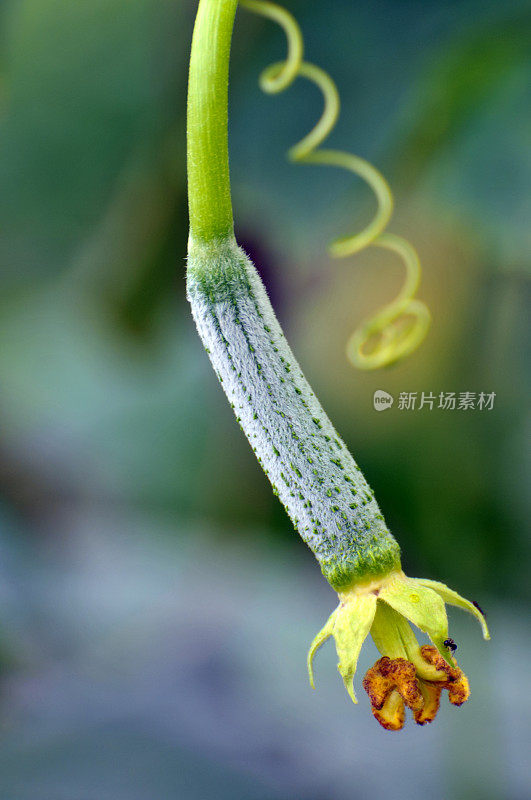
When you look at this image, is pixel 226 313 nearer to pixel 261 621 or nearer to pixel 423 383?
pixel 423 383

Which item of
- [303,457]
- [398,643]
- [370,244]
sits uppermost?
[370,244]

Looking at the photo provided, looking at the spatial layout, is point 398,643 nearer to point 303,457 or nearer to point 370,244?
point 303,457

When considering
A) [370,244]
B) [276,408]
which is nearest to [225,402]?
[370,244]

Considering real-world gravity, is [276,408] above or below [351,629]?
above

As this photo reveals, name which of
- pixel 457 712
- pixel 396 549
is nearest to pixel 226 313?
pixel 396 549

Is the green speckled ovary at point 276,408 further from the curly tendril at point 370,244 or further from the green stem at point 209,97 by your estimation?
the curly tendril at point 370,244

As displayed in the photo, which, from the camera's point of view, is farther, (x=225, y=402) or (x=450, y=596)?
(x=225, y=402)
